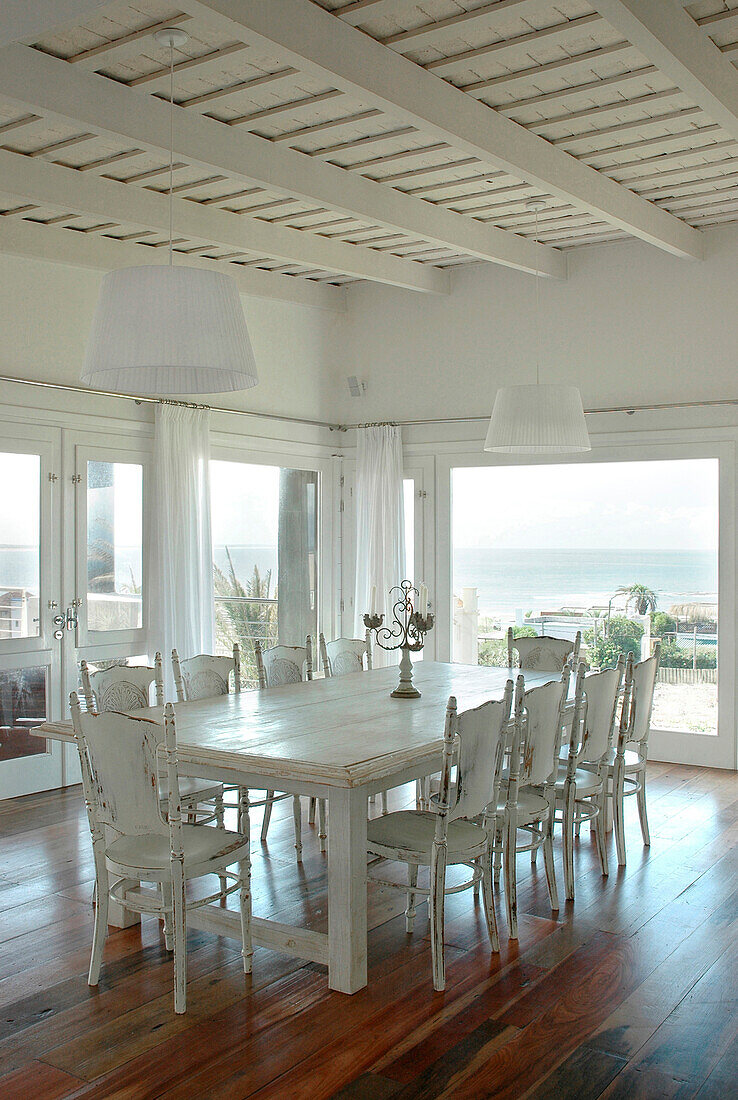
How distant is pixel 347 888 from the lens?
10.7 feet

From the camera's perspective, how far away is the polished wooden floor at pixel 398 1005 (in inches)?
109

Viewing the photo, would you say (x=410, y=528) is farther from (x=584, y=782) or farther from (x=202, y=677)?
(x=584, y=782)

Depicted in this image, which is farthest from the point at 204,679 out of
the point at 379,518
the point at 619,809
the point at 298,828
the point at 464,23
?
the point at 379,518

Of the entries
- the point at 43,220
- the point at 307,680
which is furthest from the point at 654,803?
the point at 43,220

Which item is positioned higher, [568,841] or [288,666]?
[288,666]

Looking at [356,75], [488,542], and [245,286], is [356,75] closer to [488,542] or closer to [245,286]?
[245,286]

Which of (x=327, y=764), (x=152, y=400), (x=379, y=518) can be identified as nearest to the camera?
(x=327, y=764)

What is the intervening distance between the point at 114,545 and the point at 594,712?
11.0ft

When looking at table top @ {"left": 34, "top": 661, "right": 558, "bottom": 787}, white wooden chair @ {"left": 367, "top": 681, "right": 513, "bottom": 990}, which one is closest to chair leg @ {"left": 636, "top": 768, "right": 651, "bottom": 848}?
table top @ {"left": 34, "top": 661, "right": 558, "bottom": 787}

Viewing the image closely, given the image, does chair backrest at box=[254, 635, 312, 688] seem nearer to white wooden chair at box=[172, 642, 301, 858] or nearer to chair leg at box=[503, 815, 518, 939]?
white wooden chair at box=[172, 642, 301, 858]

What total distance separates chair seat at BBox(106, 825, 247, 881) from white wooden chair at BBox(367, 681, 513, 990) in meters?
0.49

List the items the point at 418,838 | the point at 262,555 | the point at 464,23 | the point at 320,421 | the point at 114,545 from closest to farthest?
the point at 418,838
the point at 464,23
the point at 114,545
the point at 262,555
the point at 320,421

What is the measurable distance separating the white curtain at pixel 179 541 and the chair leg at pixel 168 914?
10.2ft

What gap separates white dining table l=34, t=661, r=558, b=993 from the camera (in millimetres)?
3264
